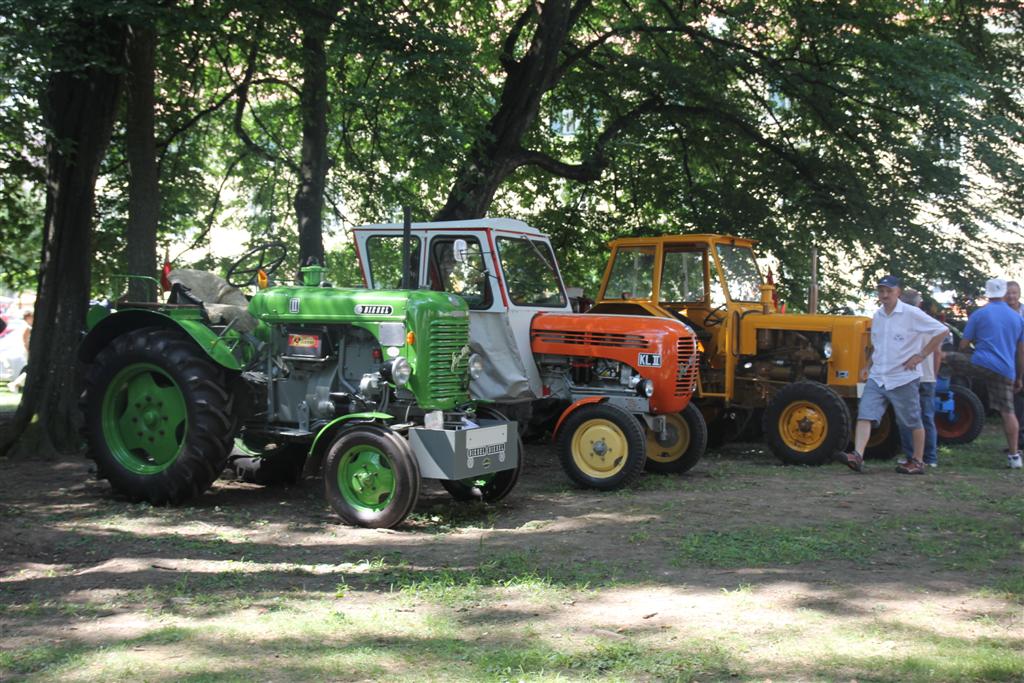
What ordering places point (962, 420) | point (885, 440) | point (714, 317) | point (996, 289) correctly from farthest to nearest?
point (962, 420), point (714, 317), point (885, 440), point (996, 289)

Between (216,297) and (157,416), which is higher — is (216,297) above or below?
above

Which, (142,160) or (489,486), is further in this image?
(142,160)

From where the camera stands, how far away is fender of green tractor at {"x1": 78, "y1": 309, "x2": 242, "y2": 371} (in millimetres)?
7410

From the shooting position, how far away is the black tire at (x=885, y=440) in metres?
10.7

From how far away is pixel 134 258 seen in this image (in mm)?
11148

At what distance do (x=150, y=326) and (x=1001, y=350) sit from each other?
7.91m

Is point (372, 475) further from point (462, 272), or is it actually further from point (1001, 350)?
point (1001, 350)

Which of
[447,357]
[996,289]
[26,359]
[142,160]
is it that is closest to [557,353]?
[447,357]

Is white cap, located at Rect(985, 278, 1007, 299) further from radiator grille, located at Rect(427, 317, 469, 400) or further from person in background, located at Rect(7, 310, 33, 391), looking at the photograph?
person in background, located at Rect(7, 310, 33, 391)

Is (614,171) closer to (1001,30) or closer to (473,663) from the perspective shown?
(1001,30)

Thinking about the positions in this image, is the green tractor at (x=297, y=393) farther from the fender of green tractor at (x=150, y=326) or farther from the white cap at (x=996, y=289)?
the white cap at (x=996, y=289)

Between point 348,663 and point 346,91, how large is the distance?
852 centimetres

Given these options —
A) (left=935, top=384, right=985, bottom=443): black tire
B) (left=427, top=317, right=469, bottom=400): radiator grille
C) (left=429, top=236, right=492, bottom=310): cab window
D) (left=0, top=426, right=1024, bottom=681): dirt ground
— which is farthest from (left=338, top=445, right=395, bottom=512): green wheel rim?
(left=935, top=384, right=985, bottom=443): black tire

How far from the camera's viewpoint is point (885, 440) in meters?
10.7
